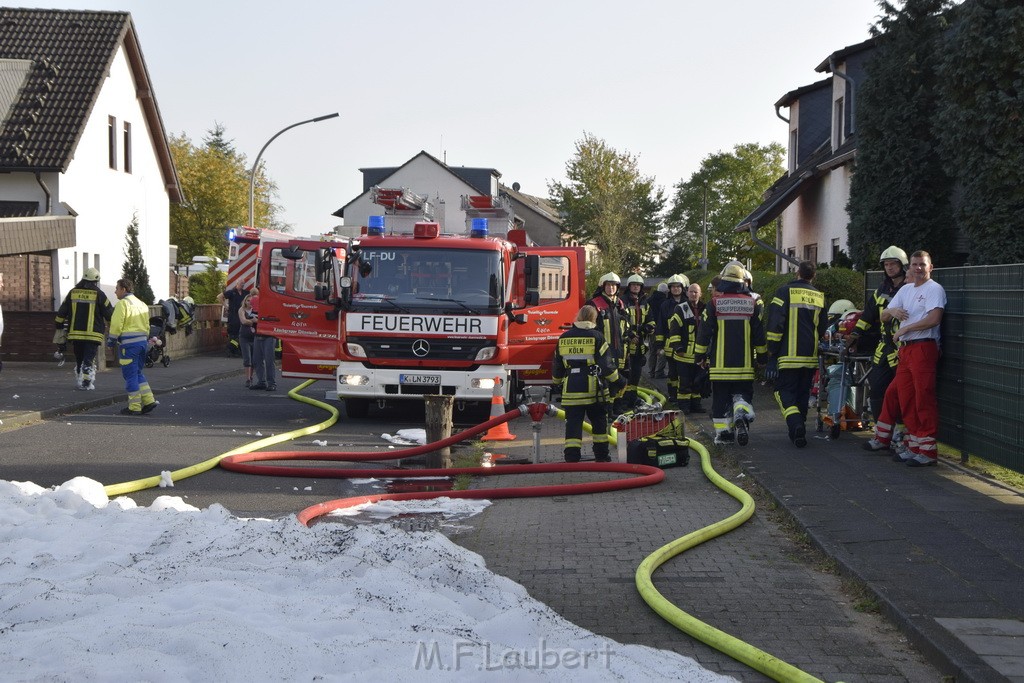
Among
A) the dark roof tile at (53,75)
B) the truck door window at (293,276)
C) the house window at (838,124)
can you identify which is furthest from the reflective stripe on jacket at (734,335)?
the dark roof tile at (53,75)

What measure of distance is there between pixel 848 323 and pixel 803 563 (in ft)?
19.7

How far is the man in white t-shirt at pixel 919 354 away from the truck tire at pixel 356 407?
7777 mm

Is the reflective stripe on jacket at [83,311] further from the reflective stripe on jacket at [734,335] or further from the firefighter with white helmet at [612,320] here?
the reflective stripe on jacket at [734,335]

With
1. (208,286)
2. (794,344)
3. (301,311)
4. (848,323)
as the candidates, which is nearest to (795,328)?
(794,344)

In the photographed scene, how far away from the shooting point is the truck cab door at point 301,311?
16312mm

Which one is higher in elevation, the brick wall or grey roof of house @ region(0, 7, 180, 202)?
grey roof of house @ region(0, 7, 180, 202)

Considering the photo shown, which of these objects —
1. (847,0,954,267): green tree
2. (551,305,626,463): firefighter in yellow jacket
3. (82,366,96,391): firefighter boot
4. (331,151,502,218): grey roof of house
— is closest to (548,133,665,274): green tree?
(331,151,502,218): grey roof of house

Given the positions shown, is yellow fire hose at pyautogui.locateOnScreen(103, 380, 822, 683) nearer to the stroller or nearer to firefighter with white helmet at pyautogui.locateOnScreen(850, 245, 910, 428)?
firefighter with white helmet at pyautogui.locateOnScreen(850, 245, 910, 428)

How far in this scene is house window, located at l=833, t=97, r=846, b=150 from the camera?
99.5 ft

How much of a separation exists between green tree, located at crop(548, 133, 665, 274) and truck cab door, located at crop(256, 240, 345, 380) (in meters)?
56.6

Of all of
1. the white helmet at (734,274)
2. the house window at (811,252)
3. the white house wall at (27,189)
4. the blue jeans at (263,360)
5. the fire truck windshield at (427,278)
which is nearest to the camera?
the white helmet at (734,274)

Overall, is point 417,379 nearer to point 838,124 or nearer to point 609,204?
point 838,124

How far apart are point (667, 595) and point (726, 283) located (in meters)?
6.89

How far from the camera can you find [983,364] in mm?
10695
